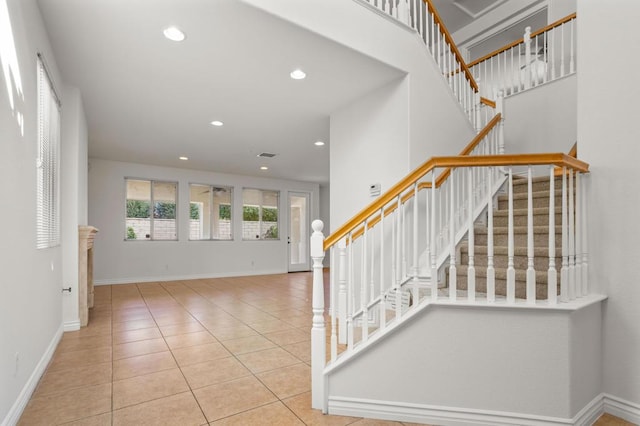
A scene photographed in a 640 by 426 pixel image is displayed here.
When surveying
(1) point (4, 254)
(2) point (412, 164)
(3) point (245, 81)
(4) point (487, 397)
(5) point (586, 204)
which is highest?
(3) point (245, 81)

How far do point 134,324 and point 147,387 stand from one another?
6.31 feet

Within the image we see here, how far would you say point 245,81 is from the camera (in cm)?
347

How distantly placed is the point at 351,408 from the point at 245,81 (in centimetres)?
306

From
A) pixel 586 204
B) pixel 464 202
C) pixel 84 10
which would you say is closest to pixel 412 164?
pixel 464 202

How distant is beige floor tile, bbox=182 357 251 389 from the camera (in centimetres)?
253

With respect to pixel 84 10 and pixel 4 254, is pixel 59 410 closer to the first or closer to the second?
pixel 4 254

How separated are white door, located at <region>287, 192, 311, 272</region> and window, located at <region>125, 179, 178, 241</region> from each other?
127 inches

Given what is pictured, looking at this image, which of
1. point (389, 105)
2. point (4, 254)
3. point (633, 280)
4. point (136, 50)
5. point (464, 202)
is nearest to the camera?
point (4, 254)

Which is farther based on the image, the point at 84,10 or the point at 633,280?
the point at 84,10

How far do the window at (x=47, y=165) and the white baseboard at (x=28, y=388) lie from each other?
90 centimetres

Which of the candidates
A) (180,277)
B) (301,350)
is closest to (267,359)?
(301,350)

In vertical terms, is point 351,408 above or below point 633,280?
below

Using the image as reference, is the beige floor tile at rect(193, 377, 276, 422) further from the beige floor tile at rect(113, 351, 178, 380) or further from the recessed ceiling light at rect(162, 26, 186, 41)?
the recessed ceiling light at rect(162, 26, 186, 41)

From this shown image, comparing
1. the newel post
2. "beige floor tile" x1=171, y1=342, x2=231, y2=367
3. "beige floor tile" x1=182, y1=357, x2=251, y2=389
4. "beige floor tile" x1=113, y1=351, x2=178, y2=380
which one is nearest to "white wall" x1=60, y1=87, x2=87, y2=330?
"beige floor tile" x1=113, y1=351, x2=178, y2=380
